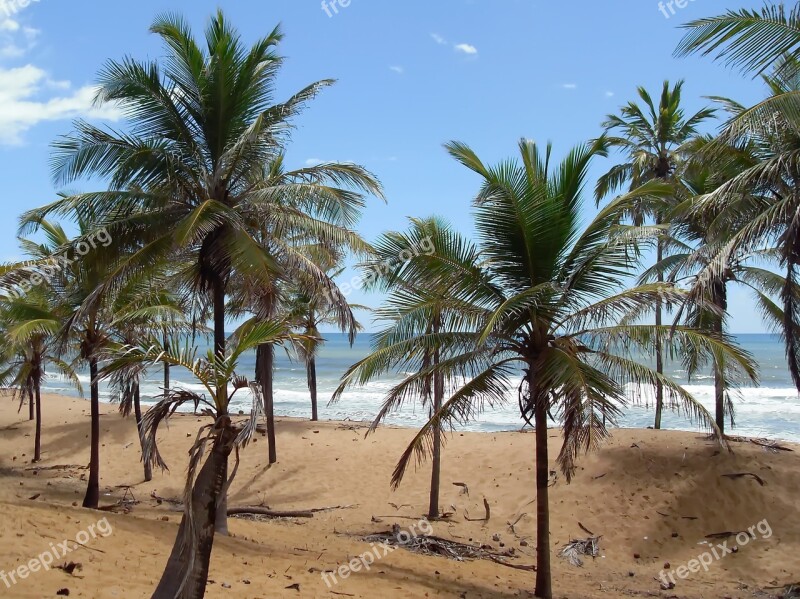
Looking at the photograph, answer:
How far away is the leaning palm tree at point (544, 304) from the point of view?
845cm

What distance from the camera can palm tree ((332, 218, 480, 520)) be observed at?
8836 millimetres

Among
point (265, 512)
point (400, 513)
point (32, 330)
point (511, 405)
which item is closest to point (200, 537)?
point (265, 512)

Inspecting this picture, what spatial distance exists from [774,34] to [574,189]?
2949mm

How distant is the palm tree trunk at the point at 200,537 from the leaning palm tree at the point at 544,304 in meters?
3.41

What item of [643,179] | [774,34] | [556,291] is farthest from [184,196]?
[643,179]

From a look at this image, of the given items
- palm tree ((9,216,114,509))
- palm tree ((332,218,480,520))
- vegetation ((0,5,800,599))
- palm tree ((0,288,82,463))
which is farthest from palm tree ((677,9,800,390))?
palm tree ((0,288,82,463))

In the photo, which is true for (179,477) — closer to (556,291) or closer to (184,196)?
(184,196)

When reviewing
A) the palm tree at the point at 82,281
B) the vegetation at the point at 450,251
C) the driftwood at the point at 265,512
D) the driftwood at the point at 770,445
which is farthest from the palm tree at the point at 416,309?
the driftwood at the point at 770,445

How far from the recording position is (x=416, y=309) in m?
9.09

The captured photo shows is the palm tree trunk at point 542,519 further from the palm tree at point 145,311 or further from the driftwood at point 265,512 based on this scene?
the palm tree at point 145,311

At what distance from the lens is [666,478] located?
44.1ft

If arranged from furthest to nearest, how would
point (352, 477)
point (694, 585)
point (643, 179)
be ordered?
point (643, 179), point (352, 477), point (694, 585)

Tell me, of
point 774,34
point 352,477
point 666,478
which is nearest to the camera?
point 774,34

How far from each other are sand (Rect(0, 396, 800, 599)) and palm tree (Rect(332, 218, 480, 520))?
2.58 m
